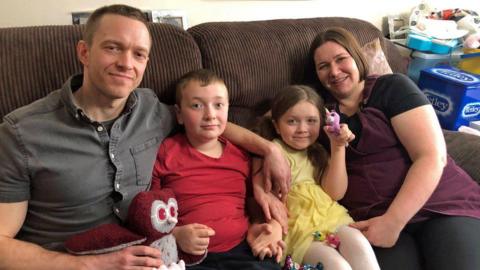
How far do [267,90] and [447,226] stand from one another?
33.2 inches

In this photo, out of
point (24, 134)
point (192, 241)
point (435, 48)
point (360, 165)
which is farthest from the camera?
point (435, 48)

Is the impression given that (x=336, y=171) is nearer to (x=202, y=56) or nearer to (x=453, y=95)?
(x=202, y=56)

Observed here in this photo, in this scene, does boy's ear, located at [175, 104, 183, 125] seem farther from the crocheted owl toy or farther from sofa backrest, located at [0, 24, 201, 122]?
the crocheted owl toy

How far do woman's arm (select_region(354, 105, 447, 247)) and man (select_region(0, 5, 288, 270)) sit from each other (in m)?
0.74

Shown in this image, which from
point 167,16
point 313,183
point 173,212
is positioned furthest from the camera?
point 167,16

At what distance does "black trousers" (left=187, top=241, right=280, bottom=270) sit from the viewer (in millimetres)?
1243

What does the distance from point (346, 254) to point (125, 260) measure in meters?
0.69

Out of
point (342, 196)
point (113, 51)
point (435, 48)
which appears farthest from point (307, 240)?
point (435, 48)

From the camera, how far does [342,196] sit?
150 centimetres

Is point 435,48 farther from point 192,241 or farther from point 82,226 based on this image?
point 82,226

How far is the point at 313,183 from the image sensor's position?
1.53 meters

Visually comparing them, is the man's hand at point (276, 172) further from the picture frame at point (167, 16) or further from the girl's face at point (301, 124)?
the picture frame at point (167, 16)

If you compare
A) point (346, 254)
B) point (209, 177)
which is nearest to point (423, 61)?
point (346, 254)

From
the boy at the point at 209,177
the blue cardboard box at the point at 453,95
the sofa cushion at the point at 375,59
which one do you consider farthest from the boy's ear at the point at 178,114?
the blue cardboard box at the point at 453,95
